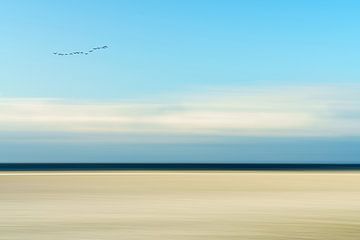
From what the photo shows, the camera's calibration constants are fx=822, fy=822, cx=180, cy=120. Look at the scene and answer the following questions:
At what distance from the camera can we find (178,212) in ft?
71.8

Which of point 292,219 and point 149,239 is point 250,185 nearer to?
point 292,219

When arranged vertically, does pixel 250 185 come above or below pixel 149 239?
above

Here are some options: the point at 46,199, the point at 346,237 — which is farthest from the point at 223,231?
the point at 46,199

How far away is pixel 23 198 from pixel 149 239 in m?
10.9

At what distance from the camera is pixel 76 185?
34688 mm

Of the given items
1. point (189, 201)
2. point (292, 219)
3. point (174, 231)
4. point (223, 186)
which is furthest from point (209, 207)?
point (223, 186)

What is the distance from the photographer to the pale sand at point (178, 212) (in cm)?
1753

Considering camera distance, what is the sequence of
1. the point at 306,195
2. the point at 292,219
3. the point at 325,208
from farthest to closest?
the point at 306,195 < the point at 325,208 < the point at 292,219

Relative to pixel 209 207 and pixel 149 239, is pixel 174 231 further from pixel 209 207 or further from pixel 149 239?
pixel 209 207

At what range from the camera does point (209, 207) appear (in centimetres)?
2345

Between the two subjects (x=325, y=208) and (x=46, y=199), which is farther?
(x=46, y=199)

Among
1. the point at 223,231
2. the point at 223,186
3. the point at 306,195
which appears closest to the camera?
the point at 223,231

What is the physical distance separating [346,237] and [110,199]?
11.1 meters

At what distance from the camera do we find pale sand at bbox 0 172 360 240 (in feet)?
57.5
